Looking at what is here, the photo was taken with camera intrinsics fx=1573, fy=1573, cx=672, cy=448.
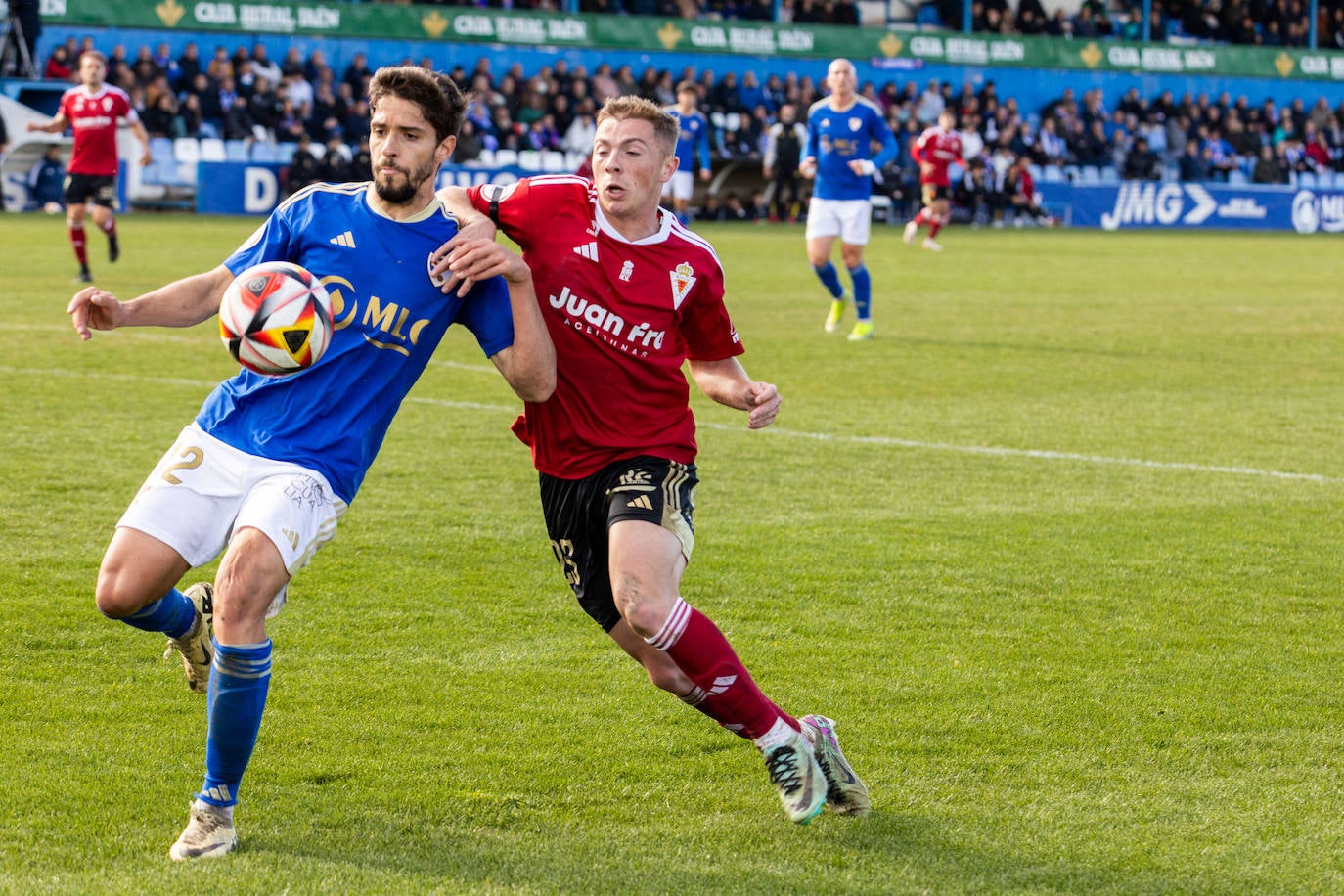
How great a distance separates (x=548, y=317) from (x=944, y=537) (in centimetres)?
319

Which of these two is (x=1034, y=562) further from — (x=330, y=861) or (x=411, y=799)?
(x=330, y=861)

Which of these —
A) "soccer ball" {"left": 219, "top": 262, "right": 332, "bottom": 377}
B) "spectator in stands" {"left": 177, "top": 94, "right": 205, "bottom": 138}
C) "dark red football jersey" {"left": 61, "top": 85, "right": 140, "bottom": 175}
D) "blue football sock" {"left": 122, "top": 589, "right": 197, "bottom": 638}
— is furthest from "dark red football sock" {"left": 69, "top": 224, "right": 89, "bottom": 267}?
"soccer ball" {"left": 219, "top": 262, "right": 332, "bottom": 377}

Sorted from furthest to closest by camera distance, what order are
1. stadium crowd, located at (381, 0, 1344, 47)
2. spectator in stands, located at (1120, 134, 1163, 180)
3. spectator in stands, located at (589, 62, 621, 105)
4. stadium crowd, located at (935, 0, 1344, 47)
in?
stadium crowd, located at (935, 0, 1344, 47) < spectator in stands, located at (1120, 134, 1163, 180) < stadium crowd, located at (381, 0, 1344, 47) < spectator in stands, located at (589, 62, 621, 105)

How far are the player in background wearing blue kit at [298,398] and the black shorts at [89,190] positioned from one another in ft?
44.5

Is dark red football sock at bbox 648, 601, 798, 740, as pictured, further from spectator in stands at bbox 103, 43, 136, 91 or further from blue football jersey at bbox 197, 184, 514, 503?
spectator in stands at bbox 103, 43, 136, 91

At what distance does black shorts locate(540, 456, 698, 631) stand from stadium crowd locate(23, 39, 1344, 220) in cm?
2261

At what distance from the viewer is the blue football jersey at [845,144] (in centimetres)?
1466

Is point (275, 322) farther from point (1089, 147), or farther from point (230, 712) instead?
point (1089, 147)

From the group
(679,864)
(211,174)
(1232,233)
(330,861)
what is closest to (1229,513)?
(679,864)

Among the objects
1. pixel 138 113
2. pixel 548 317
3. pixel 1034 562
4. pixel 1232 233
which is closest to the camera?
pixel 548 317

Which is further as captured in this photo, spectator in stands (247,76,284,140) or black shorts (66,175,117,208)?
spectator in stands (247,76,284,140)

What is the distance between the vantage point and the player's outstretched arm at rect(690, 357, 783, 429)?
423cm

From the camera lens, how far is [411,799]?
13.0 ft

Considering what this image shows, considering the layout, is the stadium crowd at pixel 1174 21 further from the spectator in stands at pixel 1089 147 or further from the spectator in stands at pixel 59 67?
the spectator in stands at pixel 59 67
